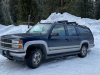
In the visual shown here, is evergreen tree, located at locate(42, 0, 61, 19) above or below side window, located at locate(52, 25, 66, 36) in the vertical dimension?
above

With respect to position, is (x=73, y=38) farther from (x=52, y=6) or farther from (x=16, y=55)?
(x=52, y=6)

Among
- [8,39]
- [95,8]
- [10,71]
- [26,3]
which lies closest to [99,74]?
[10,71]

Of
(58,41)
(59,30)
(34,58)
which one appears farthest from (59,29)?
(34,58)

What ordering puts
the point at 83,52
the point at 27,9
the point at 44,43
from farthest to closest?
the point at 27,9
the point at 83,52
the point at 44,43

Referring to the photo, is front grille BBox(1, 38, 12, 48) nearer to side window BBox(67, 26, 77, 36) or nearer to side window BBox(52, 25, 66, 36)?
side window BBox(52, 25, 66, 36)

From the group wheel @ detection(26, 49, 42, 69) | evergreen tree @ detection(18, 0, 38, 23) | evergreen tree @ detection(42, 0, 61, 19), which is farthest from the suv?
evergreen tree @ detection(42, 0, 61, 19)

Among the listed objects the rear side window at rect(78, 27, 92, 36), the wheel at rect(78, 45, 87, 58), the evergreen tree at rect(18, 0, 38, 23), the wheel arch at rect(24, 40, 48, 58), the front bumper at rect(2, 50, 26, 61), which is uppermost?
the evergreen tree at rect(18, 0, 38, 23)

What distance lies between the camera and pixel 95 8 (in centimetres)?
2369

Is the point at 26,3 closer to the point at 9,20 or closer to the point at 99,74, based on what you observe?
the point at 9,20

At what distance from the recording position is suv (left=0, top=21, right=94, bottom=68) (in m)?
4.84

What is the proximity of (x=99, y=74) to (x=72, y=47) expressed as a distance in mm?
2093

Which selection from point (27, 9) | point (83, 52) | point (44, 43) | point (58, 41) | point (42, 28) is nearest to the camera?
point (44, 43)

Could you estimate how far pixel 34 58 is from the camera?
512 centimetres

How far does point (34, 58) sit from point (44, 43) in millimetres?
698
